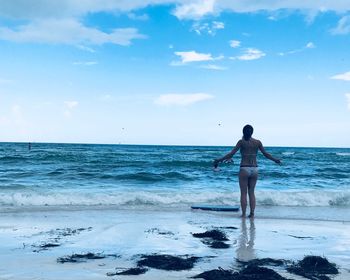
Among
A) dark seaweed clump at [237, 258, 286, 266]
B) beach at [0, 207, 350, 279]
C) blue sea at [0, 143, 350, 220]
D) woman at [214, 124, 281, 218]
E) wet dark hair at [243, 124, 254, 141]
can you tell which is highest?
wet dark hair at [243, 124, 254, 141]

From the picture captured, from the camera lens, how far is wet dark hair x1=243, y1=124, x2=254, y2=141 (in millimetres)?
9129

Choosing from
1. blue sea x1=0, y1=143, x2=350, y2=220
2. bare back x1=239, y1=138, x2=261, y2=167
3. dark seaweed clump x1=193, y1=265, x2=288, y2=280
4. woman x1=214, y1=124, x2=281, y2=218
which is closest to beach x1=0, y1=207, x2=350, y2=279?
dark seaweed clump x1=193, y1=265, x2=288, y2=280

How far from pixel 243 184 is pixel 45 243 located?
4.57 meters

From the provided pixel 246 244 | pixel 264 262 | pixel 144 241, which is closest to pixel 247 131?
pixel 246 244

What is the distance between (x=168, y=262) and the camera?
194 inches

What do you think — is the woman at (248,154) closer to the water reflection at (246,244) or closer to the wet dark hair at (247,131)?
the wet dark hair at (247,131)

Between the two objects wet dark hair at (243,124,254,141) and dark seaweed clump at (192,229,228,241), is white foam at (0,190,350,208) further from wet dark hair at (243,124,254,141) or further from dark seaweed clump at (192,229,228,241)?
dark seaweed clump at (192,229,228,241)

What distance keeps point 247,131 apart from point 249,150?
1.33 ft

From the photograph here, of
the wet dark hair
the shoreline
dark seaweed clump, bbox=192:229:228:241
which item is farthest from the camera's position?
the shoreline

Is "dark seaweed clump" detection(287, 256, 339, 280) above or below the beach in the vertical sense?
above

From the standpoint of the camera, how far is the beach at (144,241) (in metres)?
4.83

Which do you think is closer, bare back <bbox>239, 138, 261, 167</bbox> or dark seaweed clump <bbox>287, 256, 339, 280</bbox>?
dark seaweed clump <bbox>287, 256, 339, 280</bbox>

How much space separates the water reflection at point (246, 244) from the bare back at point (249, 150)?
1437mm

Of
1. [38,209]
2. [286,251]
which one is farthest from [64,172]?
[286,251]
